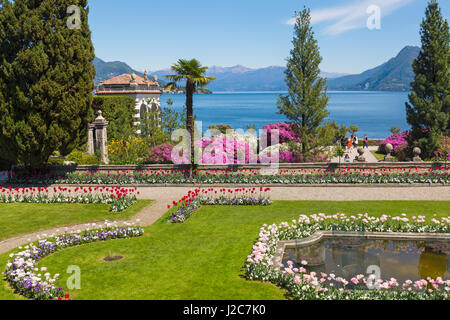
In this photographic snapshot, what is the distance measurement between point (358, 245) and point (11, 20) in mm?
22638

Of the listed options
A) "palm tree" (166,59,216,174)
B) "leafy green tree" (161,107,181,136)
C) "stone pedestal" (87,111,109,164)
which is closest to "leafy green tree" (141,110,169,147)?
"leafy green tree" (161,107,181,136)

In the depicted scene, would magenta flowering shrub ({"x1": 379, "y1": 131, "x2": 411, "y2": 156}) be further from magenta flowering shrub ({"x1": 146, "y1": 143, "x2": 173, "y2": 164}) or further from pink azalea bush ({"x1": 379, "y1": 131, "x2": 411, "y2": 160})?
magenta flowering shrub ({"x1": 146, "y1": 143, "x2": 173, "y2": 164})

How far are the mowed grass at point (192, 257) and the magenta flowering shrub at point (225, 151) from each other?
806 centimetres

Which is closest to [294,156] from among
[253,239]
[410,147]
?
[410,147]

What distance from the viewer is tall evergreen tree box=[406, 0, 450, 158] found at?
29562 mm

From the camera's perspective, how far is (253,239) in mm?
15320

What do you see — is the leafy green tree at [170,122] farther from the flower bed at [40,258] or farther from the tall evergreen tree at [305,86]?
the flower bed at [40,258]

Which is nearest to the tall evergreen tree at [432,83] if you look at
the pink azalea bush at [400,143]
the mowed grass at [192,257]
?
the pink azalea bush at [400,143]

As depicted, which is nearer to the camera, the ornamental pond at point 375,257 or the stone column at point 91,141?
the ornamental pond at point 375,257

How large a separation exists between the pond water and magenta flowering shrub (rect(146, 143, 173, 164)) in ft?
50.5

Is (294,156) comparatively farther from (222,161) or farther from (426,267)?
(426,267)

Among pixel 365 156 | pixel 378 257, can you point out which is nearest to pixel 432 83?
pixel 365 156

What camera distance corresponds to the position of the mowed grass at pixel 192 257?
11227mm

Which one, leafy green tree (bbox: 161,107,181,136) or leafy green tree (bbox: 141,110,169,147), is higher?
leafy green tree (bbox: 161,107,181,136)
